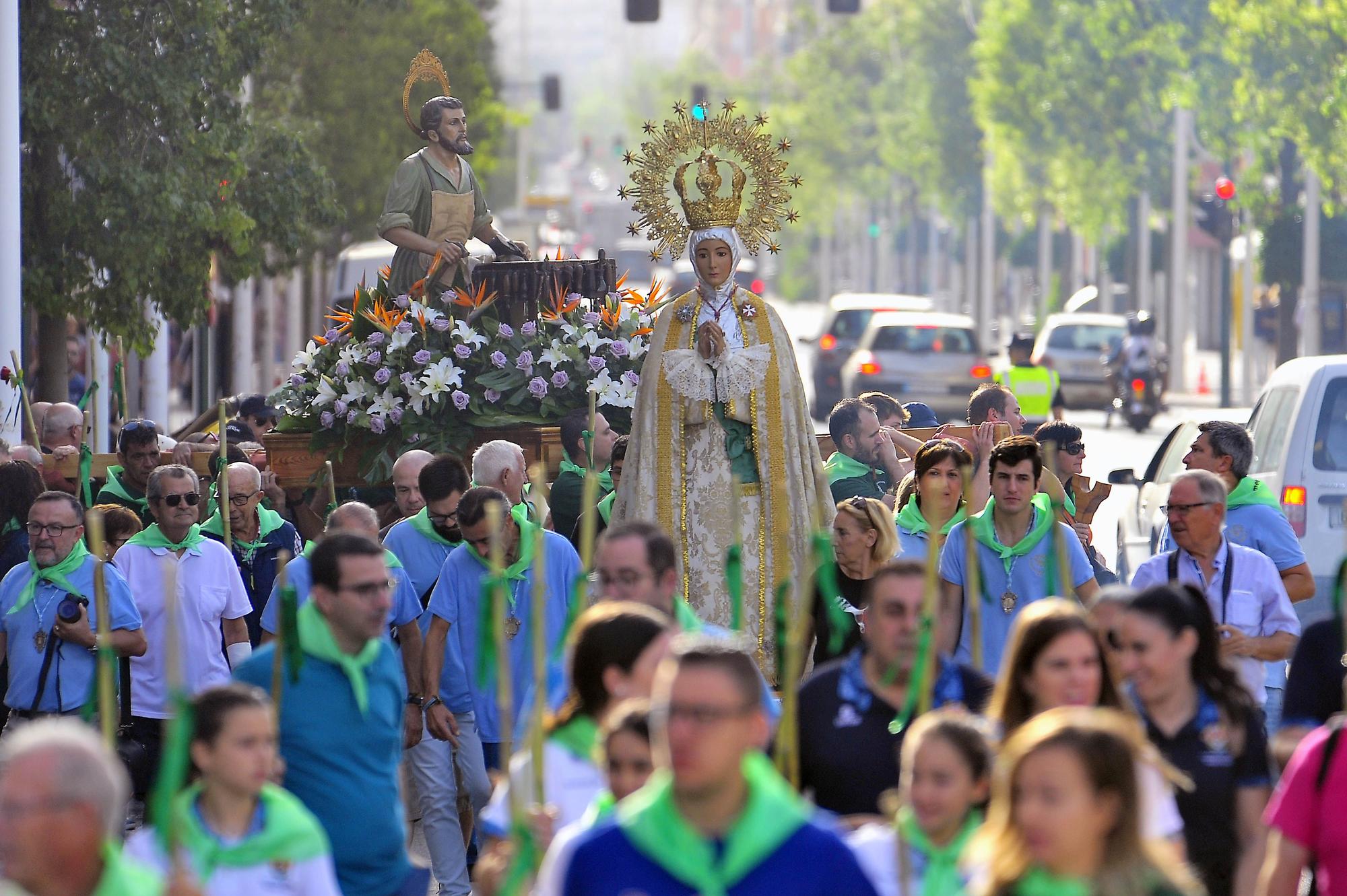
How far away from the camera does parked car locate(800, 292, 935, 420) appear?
106ft

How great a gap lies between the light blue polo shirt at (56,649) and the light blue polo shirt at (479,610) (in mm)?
1025

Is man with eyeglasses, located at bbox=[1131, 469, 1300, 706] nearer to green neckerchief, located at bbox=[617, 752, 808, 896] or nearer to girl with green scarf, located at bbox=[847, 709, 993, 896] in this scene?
girl with green scarf, located at bbox=[847, 709, 993, 896]

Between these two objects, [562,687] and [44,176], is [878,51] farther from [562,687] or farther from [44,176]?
[562,687]

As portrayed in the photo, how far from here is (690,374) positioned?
10062 millimetres

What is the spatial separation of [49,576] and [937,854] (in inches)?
176

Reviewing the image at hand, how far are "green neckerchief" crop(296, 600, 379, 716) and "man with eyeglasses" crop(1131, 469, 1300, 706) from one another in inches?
103

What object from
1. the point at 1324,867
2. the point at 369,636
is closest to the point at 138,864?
the point at 369,636

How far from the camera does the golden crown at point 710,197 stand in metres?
9.95

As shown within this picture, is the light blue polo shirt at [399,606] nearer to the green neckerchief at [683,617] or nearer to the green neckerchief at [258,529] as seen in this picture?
the green neckerchief at [258,529]

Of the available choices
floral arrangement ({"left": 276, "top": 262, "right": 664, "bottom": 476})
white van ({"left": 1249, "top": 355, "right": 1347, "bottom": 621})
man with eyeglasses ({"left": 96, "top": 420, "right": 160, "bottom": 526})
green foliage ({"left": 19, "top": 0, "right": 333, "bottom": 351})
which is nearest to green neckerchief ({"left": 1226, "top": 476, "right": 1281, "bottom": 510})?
white van ({"left": 1249, "top": 355, "right": 1347, "bottom": 621})

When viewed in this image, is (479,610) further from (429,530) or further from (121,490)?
(121,490)

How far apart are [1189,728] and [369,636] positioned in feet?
6.48

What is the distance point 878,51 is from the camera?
70312 mm

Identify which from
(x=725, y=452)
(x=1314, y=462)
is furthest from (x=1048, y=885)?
(x=1314, y=462)
